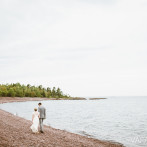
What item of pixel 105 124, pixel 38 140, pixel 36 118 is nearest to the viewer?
pixel 38 140

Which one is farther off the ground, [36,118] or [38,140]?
[36,118]

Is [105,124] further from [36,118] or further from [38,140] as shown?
[38,140]

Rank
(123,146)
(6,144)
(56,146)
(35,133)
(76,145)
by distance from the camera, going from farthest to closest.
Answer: (123,146) < (35,133) < (76,145) < (56,146) < (6,144)

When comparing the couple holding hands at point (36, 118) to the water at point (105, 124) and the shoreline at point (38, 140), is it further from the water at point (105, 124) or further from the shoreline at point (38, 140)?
the water at point (105, 124)

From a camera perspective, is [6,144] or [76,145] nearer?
[6,144]

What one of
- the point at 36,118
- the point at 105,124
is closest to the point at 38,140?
the point at 36,118

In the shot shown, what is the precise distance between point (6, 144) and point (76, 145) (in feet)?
19.5

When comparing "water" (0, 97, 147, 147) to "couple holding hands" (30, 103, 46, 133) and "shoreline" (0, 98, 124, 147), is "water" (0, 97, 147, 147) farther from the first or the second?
"couple holding hands" (30, 103, 46, 133)

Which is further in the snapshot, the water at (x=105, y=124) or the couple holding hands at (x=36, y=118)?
the water at (x=105, y=124)

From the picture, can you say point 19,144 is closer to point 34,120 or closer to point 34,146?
point 34,146

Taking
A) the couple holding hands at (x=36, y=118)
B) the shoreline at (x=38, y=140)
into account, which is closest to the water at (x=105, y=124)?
the shoreline at (x=38, y=140)

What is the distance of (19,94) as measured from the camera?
168500 mm

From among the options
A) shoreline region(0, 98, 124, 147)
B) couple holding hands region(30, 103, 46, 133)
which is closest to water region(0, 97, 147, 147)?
shoreline region(0, 98, 124, 147)

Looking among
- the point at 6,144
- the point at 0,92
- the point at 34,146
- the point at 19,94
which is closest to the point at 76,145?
the point at 34,146
